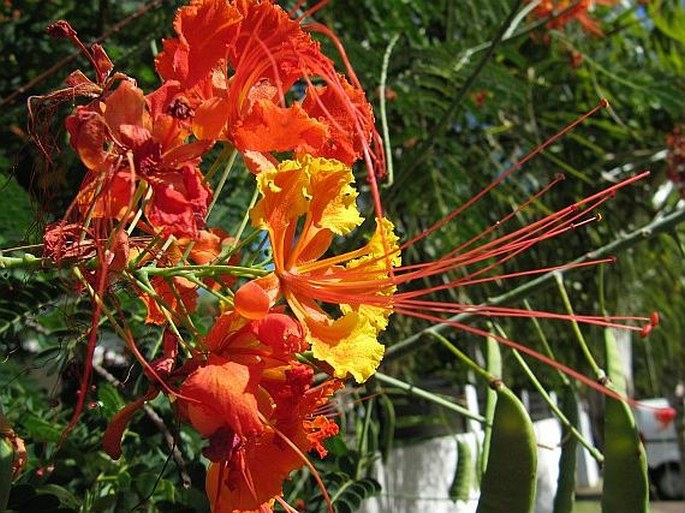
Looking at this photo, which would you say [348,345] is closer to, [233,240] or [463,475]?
[233,240]

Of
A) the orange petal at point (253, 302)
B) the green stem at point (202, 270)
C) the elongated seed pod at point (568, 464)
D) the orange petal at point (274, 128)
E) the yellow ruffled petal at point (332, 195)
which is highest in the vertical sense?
the orange petal at point (274, 128)

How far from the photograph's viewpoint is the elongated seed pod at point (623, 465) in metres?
0.98

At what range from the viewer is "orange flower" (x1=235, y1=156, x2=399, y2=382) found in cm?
82

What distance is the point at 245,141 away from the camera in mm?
854

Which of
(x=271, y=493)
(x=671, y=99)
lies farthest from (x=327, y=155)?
(x=671, y=99)

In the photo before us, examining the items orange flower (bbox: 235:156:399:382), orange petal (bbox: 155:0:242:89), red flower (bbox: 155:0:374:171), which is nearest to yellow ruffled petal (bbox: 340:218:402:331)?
orange flower (bbox: 235:156:399:382)

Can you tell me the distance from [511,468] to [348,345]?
10.5 inches

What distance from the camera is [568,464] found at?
1191mm

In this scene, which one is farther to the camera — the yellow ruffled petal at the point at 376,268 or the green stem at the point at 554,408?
the green stem at the point at 554,408

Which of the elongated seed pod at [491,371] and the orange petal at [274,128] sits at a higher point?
the orange petal at [274,128]

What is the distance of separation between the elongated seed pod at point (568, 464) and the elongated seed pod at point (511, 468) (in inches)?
9.3

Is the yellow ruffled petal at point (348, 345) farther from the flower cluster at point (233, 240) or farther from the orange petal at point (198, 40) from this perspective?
the orange petal at point (198, 40)

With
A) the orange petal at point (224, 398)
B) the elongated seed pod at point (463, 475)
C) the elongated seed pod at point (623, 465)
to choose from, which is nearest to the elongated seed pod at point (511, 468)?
the elongated seed pod at point (623, 465)

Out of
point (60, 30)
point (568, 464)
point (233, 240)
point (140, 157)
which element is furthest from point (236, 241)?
point (568, 464)
